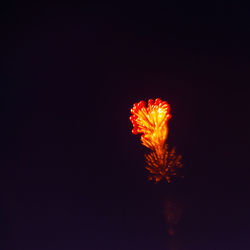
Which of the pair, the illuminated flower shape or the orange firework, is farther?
the illuminated flower shape

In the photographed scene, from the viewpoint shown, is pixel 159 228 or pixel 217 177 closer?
pixel 159 228

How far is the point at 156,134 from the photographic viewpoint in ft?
36.5

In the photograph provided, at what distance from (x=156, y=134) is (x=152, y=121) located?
0.43 meters

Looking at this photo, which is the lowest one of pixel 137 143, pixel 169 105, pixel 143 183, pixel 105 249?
pixel 105 249

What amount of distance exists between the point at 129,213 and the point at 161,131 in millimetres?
2898

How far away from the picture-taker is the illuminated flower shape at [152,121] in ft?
36.0

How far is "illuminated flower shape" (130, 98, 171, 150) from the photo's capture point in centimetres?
1098

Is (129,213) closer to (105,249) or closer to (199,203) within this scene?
(199,203)

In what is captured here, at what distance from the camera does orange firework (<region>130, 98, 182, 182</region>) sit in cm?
1079

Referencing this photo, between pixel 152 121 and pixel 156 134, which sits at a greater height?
pixel 152 121

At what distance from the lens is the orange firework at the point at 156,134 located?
35.4 ft

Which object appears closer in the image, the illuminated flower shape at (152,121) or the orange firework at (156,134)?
the orange firework at (156,134)

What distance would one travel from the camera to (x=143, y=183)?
10938mm

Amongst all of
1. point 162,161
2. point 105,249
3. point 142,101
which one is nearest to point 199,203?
point 162,161
